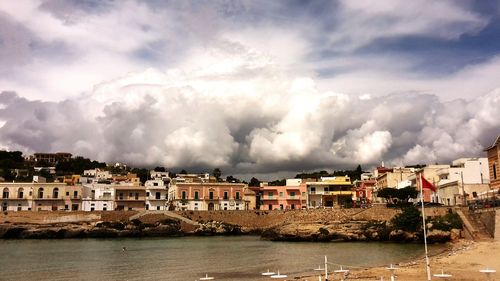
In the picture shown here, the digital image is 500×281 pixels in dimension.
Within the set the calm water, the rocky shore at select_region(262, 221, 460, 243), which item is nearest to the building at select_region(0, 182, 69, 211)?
the calm water

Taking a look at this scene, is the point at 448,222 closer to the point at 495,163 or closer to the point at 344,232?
the point at 495,163

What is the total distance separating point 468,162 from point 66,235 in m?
65.3

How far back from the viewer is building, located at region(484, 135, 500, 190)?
5388 centimetres

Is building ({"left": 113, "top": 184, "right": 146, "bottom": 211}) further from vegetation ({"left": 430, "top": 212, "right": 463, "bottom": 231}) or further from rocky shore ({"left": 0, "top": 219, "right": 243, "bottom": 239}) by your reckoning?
vegetation ({"left": 430, "top": 212, "right": 463, "bottom": 231})

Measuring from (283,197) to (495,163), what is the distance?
45229mm

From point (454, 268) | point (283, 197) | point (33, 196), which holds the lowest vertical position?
point (454, 268)

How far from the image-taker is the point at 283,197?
9262cm

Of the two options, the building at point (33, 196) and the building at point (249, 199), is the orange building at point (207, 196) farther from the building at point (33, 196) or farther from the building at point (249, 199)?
the building at point (33, 196)

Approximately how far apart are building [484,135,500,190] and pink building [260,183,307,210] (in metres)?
40.5

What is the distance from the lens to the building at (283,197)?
301 feet

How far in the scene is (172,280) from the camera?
96.2ft

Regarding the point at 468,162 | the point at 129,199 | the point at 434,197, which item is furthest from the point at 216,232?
the point at 468,162

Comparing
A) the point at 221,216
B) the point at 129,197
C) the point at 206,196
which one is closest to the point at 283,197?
the point at 206,196

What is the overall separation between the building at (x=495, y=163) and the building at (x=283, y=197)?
4057 centimetres
